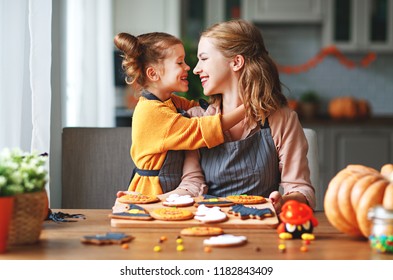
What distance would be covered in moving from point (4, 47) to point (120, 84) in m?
3.07

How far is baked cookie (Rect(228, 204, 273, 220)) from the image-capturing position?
1611 mm

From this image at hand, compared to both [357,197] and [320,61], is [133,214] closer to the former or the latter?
[357,197]

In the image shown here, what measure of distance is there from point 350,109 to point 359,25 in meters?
0.76

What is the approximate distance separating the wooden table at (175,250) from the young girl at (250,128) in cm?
62

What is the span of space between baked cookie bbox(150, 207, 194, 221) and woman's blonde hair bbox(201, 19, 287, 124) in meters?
0.66

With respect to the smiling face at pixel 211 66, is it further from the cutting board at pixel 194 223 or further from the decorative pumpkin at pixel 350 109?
the decorative pumpkin at pixel 350 109

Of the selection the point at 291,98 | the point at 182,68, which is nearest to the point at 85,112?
the point at 182,68

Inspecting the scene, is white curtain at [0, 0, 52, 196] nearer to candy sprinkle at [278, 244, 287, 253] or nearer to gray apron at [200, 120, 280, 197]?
gray apron at [200, 120, 280, 197]

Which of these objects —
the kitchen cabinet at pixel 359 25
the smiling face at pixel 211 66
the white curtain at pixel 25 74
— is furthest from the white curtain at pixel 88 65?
the kitchen cabinet at pixel 359 25

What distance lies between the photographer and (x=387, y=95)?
6062mm

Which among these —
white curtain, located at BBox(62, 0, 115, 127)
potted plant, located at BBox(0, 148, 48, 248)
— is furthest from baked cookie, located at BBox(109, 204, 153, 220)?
white curtain, located at BBox(62, 0, 115, 127)

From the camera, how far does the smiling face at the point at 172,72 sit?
7.65 feet

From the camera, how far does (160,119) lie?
2.19 m

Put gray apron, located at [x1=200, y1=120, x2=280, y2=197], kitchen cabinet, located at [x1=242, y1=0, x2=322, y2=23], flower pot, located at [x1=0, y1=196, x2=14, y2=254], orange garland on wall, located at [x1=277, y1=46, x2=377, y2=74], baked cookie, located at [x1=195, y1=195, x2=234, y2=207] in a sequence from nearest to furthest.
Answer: flower pot, located at [x1=0, y1=196, x2=14, y2=254] < baked cookie, located at [x1=195, y1=195, x2=234, y2=207] < gray apron, located at [x1=200, y1=120, x2=280, y2=197] < kitchen cabinet, located at [x1=242, y1=0, x2=322, y2=23] < orange garland on wall, located at [x1=277, y1=46, x2=377, y2=74]
